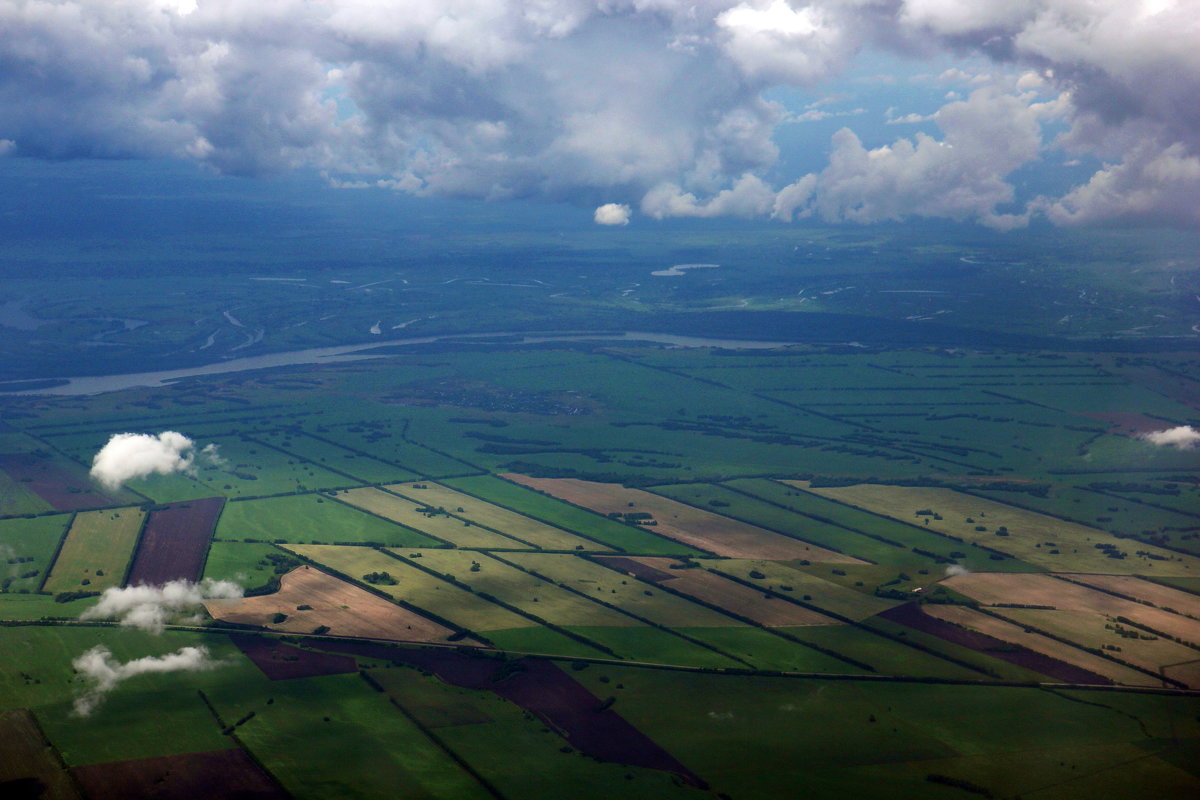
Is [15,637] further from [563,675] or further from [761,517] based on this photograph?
[761,517]

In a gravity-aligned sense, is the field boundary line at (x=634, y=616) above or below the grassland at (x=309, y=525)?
above

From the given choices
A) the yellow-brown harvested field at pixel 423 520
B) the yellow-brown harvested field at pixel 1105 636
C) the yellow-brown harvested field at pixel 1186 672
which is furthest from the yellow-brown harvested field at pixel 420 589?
the yellow-brown harvested field at pixel 1186 672

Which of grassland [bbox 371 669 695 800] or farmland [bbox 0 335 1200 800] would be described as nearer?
grassland [bbox 371 669 695 800]

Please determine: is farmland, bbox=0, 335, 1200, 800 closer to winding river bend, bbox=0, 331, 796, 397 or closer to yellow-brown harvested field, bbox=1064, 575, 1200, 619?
yellow-brown harvested field, bbox=1064, 575, 1200, 619

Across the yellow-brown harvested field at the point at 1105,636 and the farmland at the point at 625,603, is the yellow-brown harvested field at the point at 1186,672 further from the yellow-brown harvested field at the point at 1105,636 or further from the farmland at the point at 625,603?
the yellow-brown harvested field at the point at 1105,636

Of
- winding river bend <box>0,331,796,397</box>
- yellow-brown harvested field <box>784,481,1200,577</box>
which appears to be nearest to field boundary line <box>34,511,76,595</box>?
yellow-brown harvested field <box>784,481,1200,577</box>

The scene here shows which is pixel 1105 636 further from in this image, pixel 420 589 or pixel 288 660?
pixel 288 660
